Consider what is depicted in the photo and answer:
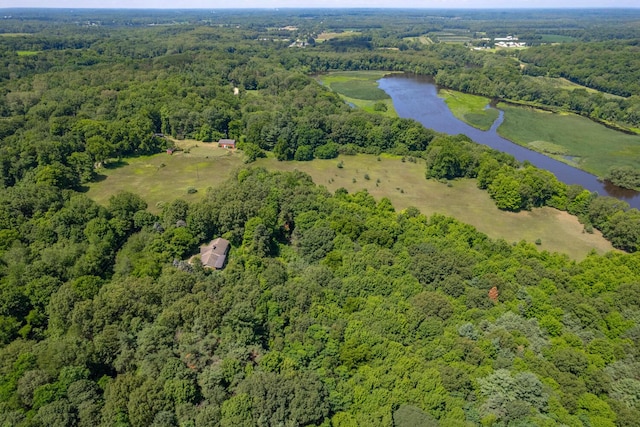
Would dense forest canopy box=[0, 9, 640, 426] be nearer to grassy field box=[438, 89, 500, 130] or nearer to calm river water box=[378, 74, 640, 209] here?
calm river water box=[378, 74, 640, 209]

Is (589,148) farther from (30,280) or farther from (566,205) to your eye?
(30,280)

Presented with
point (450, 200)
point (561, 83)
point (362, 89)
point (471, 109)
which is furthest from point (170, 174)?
point (561, 83)

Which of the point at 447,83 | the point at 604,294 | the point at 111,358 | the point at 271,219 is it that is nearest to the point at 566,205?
the point at 604,294

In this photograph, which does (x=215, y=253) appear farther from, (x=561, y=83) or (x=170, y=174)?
(x=561, y=83)

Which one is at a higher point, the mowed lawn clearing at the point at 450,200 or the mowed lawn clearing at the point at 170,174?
the mowed lawn clearing at the point at 170,174

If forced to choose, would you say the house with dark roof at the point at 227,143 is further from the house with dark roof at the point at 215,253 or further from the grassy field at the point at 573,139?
the grassy field at the point at 573,139

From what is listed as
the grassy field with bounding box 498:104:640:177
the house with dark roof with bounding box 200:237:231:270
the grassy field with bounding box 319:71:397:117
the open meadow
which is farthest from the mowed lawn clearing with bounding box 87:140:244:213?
the grassy field with bounding box 498:104:640:177

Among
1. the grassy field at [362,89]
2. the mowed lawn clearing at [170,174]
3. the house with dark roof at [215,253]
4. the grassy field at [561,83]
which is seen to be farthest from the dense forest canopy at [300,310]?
the grassy field at [561,83]
